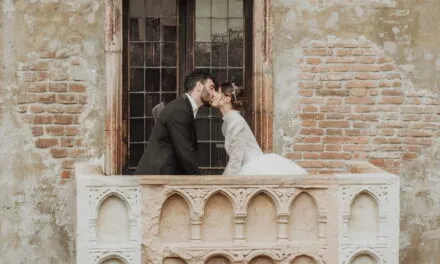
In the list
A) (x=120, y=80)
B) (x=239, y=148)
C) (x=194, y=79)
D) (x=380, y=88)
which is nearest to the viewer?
(x=194, y=79)

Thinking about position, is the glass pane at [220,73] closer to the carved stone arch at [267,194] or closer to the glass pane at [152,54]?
the glass pane at [152,54]

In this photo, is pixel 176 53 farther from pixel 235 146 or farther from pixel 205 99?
pixel 235 146

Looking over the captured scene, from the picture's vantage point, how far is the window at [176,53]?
8.45m

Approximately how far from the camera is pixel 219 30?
8523 mm

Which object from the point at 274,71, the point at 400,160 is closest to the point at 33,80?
the point at 274,71

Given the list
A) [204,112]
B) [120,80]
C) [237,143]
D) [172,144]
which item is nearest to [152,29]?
[120,80]

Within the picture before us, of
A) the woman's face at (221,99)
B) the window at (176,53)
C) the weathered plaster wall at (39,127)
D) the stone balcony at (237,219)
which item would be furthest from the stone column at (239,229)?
the window at (176,53)

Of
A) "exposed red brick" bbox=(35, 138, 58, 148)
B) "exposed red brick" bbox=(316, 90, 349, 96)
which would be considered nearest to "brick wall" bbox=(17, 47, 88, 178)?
"exposed red brick" bbox=(35, 138, 58, 148)

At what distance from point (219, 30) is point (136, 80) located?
1036 mm

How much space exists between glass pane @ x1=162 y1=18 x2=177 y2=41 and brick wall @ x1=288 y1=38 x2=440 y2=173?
4.62 feet

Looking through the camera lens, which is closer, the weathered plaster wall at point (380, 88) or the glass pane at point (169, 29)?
the weathered plaster wall at point (380, 88)

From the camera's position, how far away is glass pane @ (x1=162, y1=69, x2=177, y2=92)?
8.51m

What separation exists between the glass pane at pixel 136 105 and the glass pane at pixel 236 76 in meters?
0.97

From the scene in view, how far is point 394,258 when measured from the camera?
562cm
